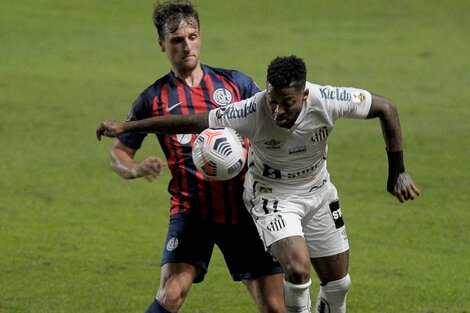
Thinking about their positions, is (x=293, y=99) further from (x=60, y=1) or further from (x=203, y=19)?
(x=60, y=1)

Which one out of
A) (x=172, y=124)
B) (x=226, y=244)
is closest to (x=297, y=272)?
(x=226, y=244)

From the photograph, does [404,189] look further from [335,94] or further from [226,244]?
[226,244]

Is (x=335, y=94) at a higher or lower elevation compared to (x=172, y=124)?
higher

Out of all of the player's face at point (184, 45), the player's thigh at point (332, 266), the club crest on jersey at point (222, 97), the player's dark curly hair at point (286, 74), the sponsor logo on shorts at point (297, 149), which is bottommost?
the player's thigh at point (332, 266)

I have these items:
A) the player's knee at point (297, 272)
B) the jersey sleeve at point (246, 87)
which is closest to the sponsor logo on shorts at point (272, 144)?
the jersey sleeve at point (246, 87)

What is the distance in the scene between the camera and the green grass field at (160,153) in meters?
12.1

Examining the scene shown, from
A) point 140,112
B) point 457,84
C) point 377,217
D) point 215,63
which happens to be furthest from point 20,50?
point 140,112

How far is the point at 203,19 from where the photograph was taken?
107ft

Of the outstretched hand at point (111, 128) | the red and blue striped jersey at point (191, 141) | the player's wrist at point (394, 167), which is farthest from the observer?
the red and blue striped jersey at point (191, 141)

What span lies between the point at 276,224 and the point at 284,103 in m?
0.88

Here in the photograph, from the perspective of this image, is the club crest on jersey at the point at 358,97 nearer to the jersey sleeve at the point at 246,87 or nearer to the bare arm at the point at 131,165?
A: the jersey sleeve at the point at 246,87

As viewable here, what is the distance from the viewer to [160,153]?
18781 mm

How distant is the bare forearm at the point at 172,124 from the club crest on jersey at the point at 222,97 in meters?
0.49

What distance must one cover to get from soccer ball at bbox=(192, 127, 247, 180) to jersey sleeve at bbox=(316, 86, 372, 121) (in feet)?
2.21
